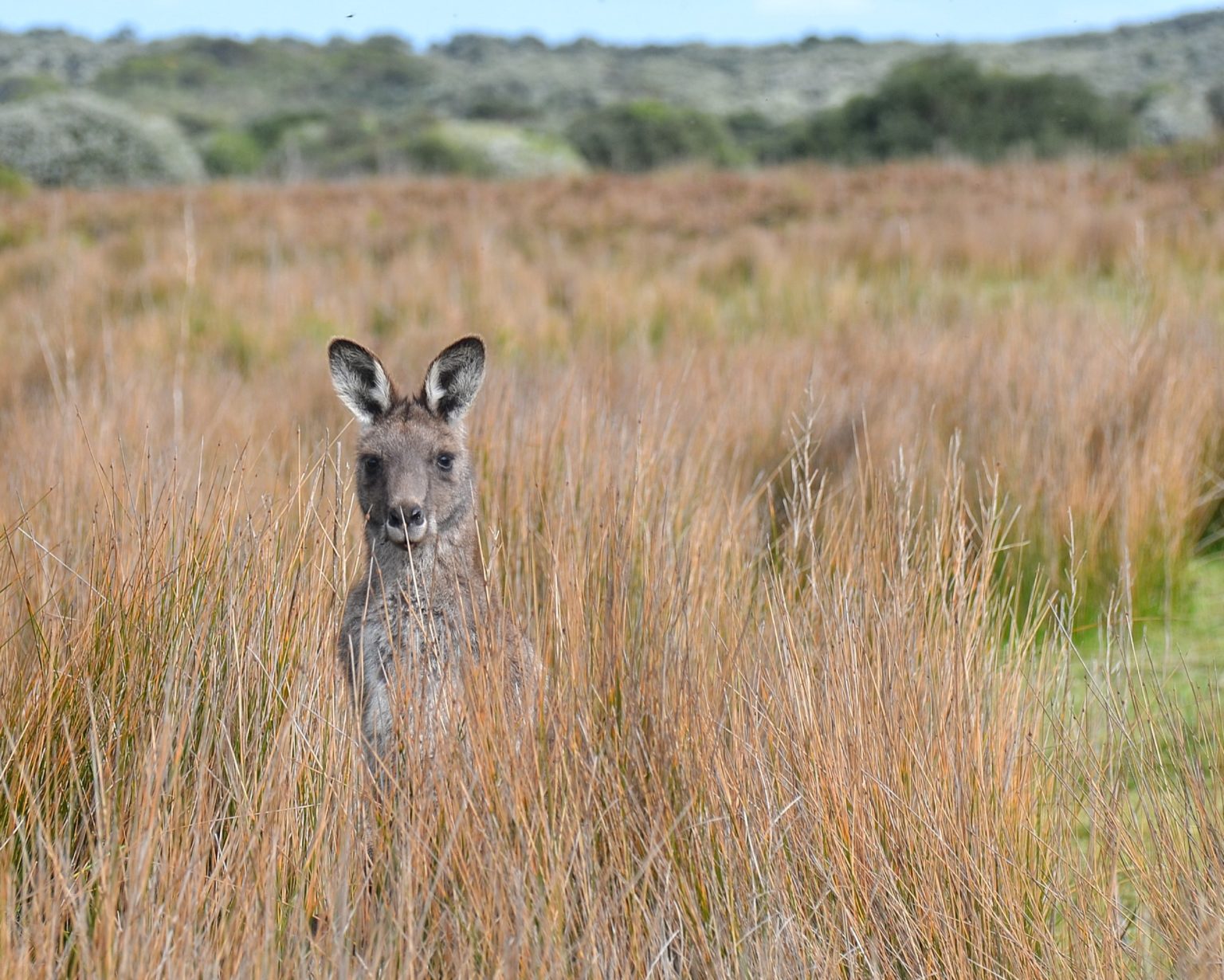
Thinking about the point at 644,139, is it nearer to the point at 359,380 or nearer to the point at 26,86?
the point at 26,86

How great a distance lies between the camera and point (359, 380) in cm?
307

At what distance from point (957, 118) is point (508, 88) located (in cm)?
3707

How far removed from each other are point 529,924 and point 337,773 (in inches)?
24.0

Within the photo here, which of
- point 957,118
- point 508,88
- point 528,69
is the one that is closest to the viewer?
point 957,118

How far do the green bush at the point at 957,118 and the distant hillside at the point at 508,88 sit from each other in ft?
1.68

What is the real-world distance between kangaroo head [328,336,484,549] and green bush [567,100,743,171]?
99.6 ft

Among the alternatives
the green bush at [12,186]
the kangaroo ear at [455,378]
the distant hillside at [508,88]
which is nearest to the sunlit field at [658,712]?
the kangaroo ear at [455,378]

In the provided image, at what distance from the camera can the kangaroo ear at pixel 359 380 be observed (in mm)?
2959

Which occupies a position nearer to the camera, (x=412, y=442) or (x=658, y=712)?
(x=658, y=712)

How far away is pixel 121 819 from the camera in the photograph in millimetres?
2125

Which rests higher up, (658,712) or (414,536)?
(414,536)

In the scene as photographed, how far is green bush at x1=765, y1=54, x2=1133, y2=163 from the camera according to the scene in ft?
103

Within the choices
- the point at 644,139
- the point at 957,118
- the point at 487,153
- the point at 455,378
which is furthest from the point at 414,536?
the point at 644,139

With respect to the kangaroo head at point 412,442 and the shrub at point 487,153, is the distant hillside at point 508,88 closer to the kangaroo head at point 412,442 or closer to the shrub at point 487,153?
the shrub at point 487,153
